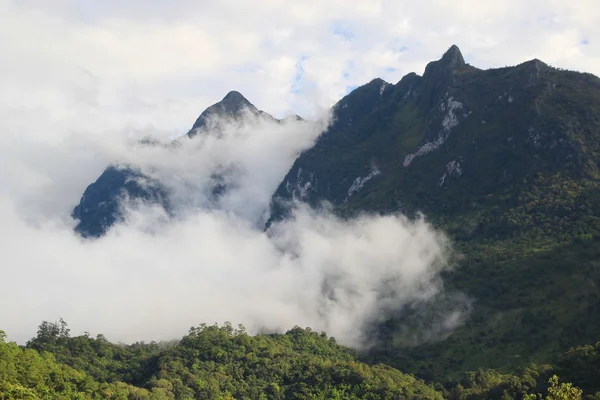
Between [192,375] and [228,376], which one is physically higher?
[228,376]

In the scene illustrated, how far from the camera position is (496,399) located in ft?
487

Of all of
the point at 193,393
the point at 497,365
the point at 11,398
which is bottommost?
the point at 11,398

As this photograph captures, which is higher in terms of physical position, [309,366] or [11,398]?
[309,366]

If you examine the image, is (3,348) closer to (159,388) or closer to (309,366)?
(159,388)

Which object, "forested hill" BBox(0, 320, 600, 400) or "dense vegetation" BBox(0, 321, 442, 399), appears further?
"dense vegetation" BBox(0, 321, 442, 399)

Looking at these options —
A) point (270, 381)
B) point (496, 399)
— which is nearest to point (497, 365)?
point (496, 399)

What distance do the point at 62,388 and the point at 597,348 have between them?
146 m

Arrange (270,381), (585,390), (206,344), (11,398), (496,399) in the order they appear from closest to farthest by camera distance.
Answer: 1. (11,398)
2. (585,390)
3. (496,399)
4. (270,381)
5. (206,344)

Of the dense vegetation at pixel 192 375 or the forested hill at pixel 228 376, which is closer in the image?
the forested hill at pixel 228 376

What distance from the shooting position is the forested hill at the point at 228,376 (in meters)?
142

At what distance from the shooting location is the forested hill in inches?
5595

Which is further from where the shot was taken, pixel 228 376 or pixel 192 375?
pixel 228 376

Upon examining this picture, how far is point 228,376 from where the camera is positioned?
177500 millimetres

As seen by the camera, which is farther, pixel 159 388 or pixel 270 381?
pixel 270 381
